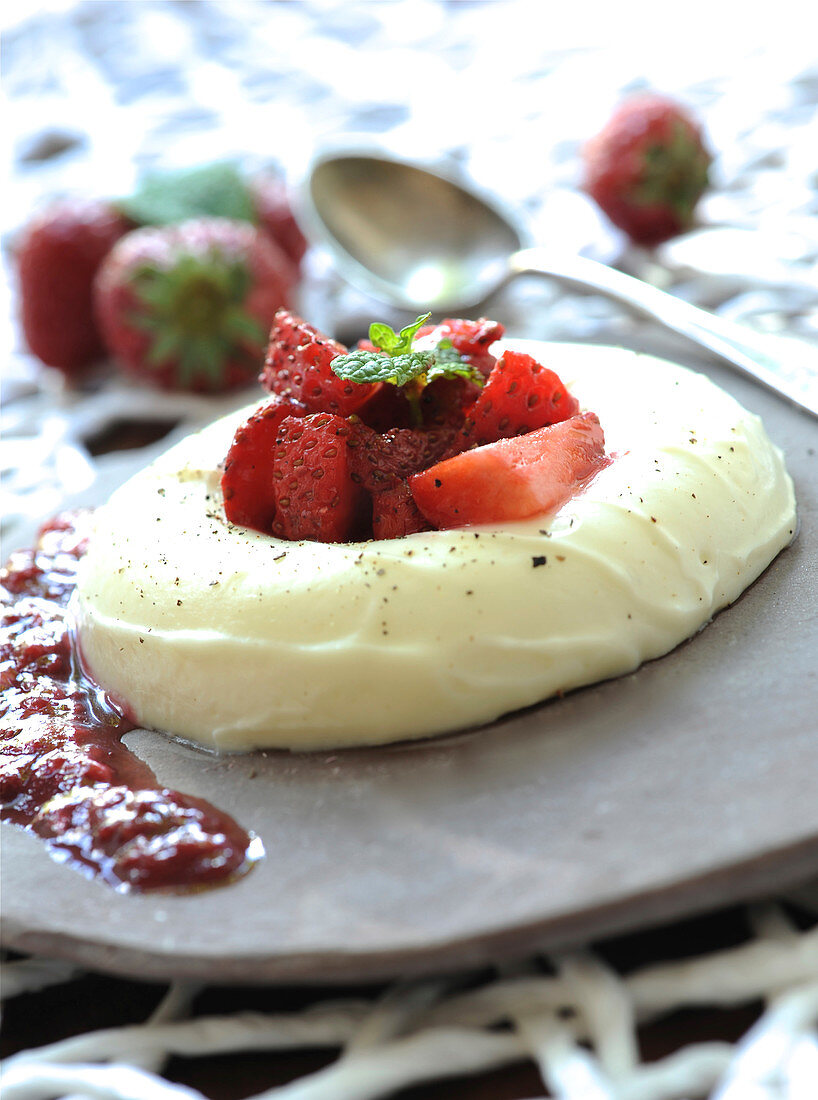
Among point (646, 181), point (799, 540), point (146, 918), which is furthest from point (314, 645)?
point (646, 181)

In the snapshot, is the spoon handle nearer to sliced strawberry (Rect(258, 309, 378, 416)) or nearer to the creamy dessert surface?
the creamy dessert surface

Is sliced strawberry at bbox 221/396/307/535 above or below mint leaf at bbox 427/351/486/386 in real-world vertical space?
below

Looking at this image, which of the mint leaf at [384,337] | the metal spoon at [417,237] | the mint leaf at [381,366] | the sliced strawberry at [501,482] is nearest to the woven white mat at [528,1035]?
the sliced strawberry at [501,482]

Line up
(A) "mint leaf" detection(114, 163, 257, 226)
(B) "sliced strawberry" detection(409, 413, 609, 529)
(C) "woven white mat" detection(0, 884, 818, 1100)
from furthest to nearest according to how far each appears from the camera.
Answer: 1. (A) "mint leaf" detection(114, 163, 257, 226)
2. (B) "sliced strawberry" detection(409, 413, 609, 529)
3. (C) "woven white mat" detection(0, 884, 818, 1100)

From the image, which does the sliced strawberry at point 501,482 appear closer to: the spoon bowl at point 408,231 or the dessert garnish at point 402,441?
the dessert garnish at point 402,441

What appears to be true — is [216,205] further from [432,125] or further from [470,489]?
[470,489]

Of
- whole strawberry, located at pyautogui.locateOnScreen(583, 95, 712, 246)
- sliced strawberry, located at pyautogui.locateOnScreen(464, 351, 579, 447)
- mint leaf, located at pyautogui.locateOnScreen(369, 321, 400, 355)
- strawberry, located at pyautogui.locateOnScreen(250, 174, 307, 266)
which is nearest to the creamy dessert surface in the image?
sliced strawberry, located at pyautogui.locateOnScreen(464, 351, 579, 447)
